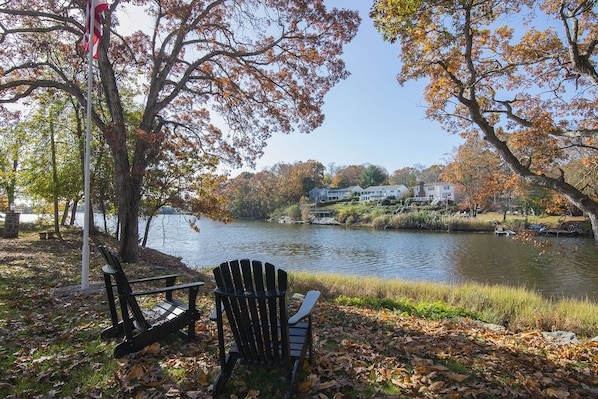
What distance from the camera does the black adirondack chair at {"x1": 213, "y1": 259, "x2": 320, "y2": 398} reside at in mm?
2484

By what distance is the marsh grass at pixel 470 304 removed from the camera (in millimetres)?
6695

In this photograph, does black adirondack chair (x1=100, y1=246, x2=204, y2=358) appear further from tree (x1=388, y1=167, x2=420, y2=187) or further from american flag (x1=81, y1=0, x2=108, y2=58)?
tree (x1=388, y1=167, x2=420, y2=187)

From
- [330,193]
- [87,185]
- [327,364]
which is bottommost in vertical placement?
[327,364]

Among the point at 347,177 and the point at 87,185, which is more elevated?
the point at 347,177

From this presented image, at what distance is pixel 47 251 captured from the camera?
1114cm

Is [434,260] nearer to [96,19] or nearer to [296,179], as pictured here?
[96,19]

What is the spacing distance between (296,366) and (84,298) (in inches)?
180

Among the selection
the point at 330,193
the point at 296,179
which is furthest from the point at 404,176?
the point at 296,179

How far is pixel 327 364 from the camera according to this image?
10.6 feet

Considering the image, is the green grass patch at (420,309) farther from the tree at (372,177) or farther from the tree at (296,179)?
the tree at (372,177)

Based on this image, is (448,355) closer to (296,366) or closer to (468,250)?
(296,366)

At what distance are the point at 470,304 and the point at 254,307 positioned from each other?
814 centimetres

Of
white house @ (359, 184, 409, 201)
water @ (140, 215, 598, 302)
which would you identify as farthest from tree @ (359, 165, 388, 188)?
water @ (140, 215, 598, 302)

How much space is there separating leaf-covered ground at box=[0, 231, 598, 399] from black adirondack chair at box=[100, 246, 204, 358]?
128 mm
